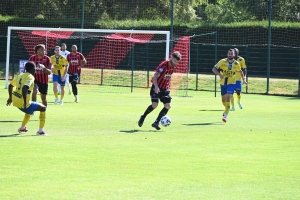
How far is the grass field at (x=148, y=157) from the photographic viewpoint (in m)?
10.2

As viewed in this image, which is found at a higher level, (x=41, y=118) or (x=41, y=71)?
(x=41, y=71)

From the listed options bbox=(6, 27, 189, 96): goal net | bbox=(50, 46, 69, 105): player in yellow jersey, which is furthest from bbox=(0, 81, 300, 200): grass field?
bbox=(6, 27, 189, 96): goal net

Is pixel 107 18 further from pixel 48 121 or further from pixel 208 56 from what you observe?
pixel 48 121

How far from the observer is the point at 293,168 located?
12.5m

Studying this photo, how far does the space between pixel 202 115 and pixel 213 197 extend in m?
13.2

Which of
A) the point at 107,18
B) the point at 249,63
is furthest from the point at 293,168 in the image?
the point at 107,18

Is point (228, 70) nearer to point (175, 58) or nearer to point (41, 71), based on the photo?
point (175, 58)

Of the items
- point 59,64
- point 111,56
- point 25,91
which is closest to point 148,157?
point 25,91

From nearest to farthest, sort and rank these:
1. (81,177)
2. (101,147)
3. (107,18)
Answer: (81,177) < (101,147) < (107,18)

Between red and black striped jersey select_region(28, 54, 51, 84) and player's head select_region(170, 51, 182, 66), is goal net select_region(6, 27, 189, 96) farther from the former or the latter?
player's head select_region(170, 51, 182, 66)

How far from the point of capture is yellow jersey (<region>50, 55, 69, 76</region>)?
1003 inches

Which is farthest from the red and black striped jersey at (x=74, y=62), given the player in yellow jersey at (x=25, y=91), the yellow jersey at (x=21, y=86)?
the yellow jersey at (x=21, y=86)

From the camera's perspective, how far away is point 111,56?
41719 millimetres

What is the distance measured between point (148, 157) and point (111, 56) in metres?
28.7
